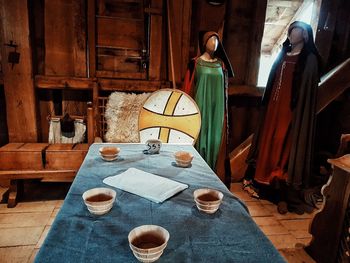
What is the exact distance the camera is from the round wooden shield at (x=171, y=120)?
2.21m

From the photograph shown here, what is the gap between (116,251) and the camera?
2.49 ft

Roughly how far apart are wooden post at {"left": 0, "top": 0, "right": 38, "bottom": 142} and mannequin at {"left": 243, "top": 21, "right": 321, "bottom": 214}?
2.37 meters

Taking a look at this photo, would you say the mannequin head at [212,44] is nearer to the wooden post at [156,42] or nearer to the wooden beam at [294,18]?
the wooden post at [156,42]

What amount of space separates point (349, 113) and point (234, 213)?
290 centimetres

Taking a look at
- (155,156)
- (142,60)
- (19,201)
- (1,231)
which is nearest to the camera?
(155,156)

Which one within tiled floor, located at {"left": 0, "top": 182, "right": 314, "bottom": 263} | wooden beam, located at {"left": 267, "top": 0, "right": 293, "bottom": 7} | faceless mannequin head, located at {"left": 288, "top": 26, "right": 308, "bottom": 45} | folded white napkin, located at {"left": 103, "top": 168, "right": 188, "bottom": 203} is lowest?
tiled floor, located at {"left": 0, "top": 182, "right": 314, "bottom": 263}

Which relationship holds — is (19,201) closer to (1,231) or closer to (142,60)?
(1,231)

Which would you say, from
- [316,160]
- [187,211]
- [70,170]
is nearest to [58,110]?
[70,170]

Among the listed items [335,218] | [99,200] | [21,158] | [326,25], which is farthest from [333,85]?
[21,158]

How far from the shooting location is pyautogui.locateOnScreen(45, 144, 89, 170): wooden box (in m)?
2.49

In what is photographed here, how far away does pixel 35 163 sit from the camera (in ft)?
8.09

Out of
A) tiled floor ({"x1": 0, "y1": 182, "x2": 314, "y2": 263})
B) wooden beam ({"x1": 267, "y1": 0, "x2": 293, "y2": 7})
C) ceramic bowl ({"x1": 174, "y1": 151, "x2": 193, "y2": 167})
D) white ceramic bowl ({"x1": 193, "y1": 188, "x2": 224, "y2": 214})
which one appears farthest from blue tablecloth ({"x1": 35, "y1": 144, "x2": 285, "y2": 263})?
wooden beam ({"x1": 267, "y1": 0, "x2": 293, "y2": 7})

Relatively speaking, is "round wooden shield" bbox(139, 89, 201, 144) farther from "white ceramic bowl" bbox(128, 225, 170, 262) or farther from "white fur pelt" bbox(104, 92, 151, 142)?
"white ceramic bowl" bbox(128, 225, 170, 262)

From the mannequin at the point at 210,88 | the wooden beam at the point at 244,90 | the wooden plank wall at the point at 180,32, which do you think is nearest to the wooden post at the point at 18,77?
the wooden plank wall at the point at 180,32
